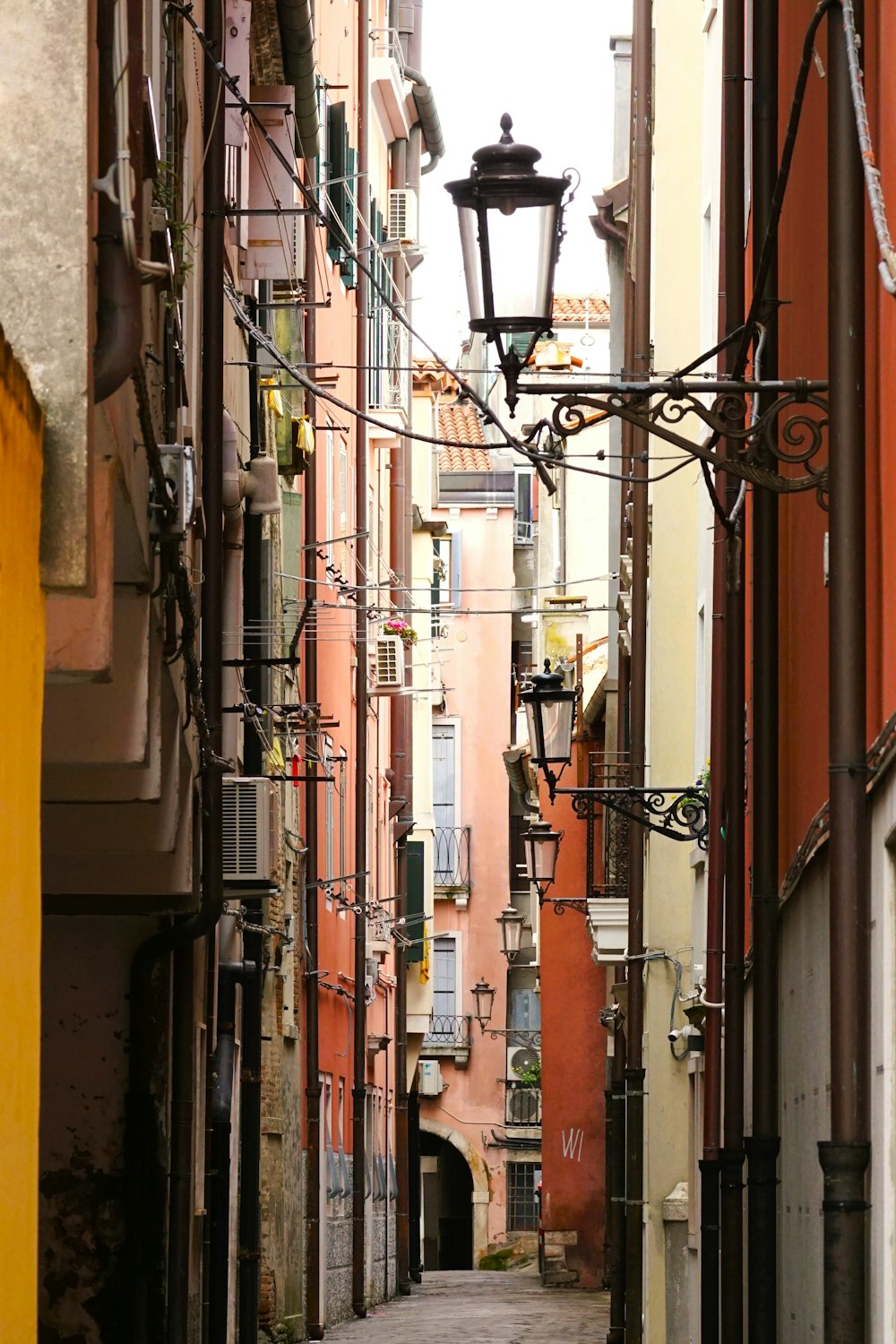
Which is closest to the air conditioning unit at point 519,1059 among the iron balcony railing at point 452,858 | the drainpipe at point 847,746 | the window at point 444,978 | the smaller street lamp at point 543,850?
the window at point 444,978

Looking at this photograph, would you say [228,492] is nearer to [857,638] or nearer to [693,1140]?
[693,1140]

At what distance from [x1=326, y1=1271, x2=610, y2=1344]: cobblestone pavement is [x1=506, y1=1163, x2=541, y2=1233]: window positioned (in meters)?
12.2

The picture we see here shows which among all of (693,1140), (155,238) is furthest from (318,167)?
(155,238)

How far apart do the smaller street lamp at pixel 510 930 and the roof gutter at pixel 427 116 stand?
1678cm

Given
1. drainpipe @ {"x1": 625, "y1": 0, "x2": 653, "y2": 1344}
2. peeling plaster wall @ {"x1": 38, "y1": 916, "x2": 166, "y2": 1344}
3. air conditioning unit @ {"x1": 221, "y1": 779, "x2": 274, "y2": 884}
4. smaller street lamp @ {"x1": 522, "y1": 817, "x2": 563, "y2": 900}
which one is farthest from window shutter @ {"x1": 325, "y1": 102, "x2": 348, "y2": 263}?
peeling plaster wall @ {"x1": 38, "y1": 916, "x2": 166, "y2": 1344}

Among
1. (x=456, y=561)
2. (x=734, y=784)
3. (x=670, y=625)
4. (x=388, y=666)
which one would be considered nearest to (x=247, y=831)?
(x=734, y=784)

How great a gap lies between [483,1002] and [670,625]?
113ft

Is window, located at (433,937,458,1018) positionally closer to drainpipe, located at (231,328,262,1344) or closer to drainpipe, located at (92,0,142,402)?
drainpipe, located at (231,328,262,1344)

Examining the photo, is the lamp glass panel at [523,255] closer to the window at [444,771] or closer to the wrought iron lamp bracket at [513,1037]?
the wrought iron lamp bracket at [513,1037]

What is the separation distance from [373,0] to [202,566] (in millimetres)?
27561

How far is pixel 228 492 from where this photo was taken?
14.8 meters

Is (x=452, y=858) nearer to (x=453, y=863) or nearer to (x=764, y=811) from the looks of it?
(x=453, y=863)

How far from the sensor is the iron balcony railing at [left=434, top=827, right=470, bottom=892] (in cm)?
A: 5716

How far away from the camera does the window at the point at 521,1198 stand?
5397 centimetres
